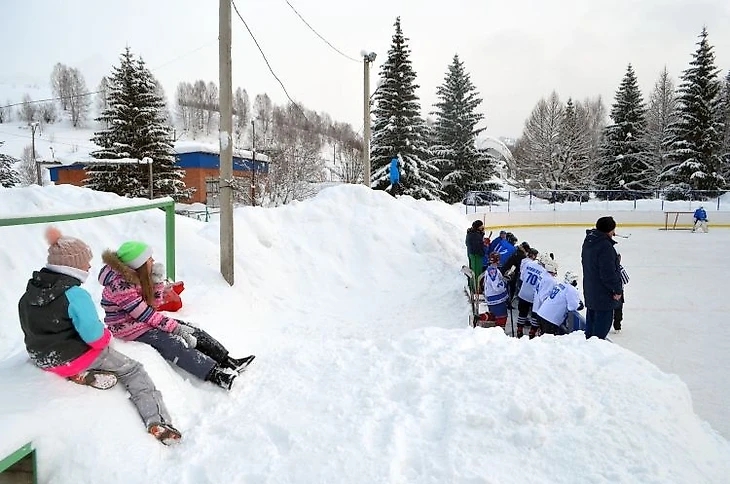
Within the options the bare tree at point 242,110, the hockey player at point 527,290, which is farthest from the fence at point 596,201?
the bare tree at point 242,110

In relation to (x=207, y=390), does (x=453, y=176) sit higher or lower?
higher

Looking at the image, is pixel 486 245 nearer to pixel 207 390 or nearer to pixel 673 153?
pixel 207 390

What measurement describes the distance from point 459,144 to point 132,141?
19.1 metres

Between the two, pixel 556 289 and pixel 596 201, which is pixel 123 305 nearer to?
pixel 556 289

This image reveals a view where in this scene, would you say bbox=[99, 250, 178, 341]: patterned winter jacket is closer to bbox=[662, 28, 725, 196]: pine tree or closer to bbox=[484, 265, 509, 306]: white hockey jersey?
bbox=[484, 265, 509, 306]: white hockey jersey

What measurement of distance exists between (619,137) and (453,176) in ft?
41.4

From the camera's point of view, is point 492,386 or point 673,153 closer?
point 492,386

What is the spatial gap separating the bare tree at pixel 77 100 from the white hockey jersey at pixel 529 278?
322 ft

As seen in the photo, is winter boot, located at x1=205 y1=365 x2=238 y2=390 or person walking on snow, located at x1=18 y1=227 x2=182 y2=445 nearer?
person walking on snow, located at x1=18 y1=227 x2=182 y2=445

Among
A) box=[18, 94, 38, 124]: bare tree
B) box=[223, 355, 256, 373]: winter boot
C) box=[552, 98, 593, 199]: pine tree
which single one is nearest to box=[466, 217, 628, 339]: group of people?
→ box=[223, 355, 256, 373]: winter boot

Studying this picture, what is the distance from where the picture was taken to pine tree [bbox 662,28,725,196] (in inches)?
1157

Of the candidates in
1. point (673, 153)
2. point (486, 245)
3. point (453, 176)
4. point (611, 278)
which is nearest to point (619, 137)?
point (673, 153)

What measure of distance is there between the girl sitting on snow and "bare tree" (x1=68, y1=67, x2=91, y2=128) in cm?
9824

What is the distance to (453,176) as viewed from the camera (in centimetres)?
2927
